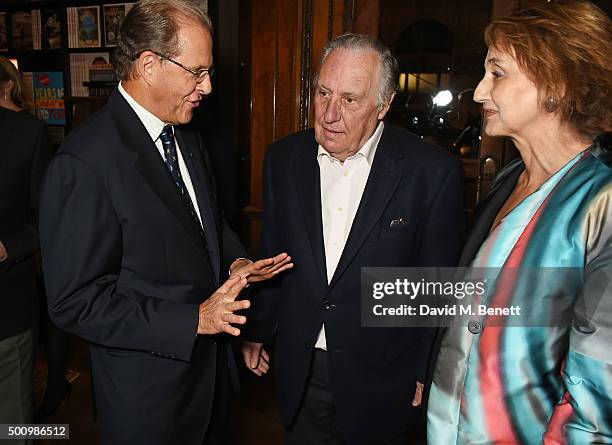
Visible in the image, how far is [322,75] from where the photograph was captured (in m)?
1.78

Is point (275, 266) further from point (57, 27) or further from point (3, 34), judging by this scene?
point (3, 34)

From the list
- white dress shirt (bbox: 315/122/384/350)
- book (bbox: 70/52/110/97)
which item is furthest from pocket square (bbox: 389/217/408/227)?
book (bbox: 70/52/110/97)

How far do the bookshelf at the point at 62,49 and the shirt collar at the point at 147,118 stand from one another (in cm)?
283

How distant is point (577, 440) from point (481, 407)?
0.79ft

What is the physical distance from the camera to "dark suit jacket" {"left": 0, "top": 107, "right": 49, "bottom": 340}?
210cm

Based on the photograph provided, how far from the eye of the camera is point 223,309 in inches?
54.9

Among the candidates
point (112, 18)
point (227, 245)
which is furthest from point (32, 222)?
point (112, 18)

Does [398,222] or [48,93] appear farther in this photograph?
[48,93]

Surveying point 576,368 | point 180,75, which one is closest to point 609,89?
point 576,368

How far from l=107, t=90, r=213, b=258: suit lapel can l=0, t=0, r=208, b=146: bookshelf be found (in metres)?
2.90

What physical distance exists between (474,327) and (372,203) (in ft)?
1.92

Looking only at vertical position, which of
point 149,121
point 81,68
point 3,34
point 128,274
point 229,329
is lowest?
point 229,329

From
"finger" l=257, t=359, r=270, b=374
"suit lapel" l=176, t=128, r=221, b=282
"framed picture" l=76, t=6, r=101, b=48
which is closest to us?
"suit lapel" l=176, t=128, r=221, b=282

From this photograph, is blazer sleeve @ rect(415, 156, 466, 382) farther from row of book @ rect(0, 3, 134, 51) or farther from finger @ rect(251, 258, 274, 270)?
row of book @ rect(0, 3, 134, 51)
